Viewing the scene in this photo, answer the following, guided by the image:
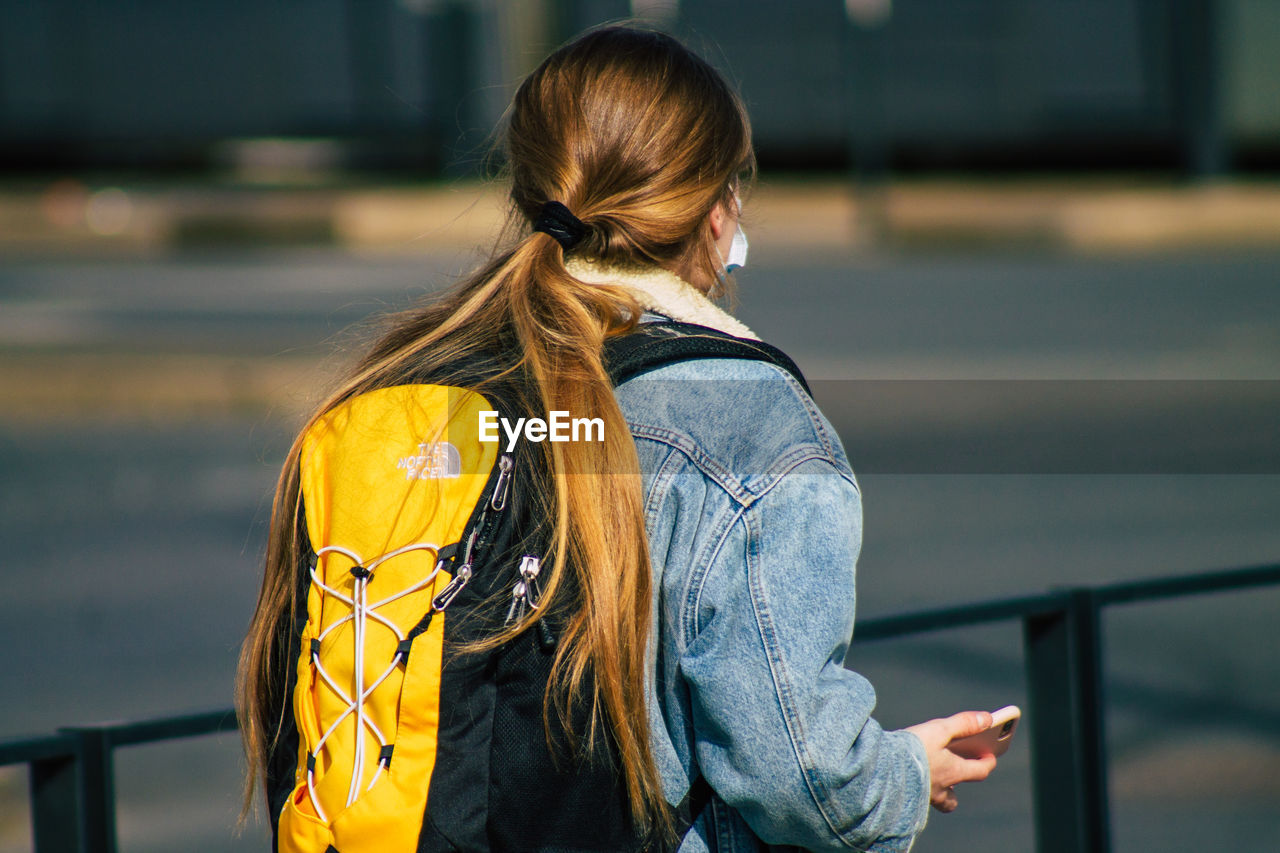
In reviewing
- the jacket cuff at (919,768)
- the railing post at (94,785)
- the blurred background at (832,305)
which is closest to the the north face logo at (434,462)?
the blurred background at (832,305)

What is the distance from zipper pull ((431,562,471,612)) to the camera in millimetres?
1415

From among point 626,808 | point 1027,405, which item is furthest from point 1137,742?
point 1027,405

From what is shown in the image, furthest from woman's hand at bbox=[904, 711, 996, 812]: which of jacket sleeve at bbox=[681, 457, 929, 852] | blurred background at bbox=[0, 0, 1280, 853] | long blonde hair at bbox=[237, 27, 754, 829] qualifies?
blurred background at bbox=[0, 0, 1280, 853]

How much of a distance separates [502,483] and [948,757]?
601mm

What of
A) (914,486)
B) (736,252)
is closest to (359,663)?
(736,252)

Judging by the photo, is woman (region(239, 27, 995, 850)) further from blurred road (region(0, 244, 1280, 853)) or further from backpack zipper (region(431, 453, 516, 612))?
blurred road (region(0, 244, 1280, 853))

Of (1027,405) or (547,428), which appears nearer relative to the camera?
(547,428)

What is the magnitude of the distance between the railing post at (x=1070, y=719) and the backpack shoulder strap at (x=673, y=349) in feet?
4.77

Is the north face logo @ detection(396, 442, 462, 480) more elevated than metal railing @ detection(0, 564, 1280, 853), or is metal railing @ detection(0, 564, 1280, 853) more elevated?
the north face logo @ detection(396, 442, 462, 480)

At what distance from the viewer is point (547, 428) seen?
1.45 metres

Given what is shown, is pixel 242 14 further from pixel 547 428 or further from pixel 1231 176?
pixel 547 428

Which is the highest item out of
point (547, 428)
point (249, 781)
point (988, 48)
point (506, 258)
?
point (988, 48)

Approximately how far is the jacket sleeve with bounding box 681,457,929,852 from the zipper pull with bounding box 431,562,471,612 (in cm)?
24

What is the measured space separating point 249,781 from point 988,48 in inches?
944
